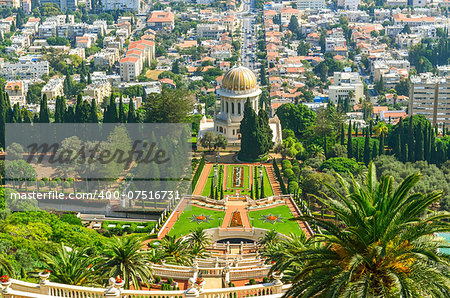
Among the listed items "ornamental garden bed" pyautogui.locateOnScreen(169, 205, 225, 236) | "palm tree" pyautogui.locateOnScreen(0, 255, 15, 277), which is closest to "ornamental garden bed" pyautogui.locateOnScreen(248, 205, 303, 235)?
"ornamental garden bed" pyautogui.locateOnScreen(169, 205, 225, 236)

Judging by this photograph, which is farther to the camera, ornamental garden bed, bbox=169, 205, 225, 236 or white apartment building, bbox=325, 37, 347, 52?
white apartment building, bbox=325, 37, 347, 52

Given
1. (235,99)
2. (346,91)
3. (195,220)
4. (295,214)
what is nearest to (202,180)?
(195,220)

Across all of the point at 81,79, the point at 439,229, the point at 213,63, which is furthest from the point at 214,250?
the point at 213,63

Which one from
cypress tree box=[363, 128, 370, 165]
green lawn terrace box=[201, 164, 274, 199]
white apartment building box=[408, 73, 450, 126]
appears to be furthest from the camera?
white apartment building box=[408, 73, 450, 126]

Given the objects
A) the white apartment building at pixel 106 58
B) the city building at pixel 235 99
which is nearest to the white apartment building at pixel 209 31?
the white apartment building at pixel 106 58

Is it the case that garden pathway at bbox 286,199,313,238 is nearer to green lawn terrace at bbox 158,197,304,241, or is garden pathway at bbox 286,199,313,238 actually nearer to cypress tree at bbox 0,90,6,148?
green lawn terrace at bbox 158,197,304,241

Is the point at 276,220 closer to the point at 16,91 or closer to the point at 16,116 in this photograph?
the point at 16,116

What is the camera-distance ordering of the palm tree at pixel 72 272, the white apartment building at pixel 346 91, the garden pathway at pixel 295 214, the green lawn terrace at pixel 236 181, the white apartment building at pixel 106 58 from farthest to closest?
the white apartment building at pixel 106 58
the white apartment building at pixel 346 91
the green lawn terrace at pixel 236 181
the garden pathway at pixel 295 214
the palm tree at pixel 72 272

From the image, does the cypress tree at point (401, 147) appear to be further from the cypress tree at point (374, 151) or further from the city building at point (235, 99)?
the city building at point (235, 99)
